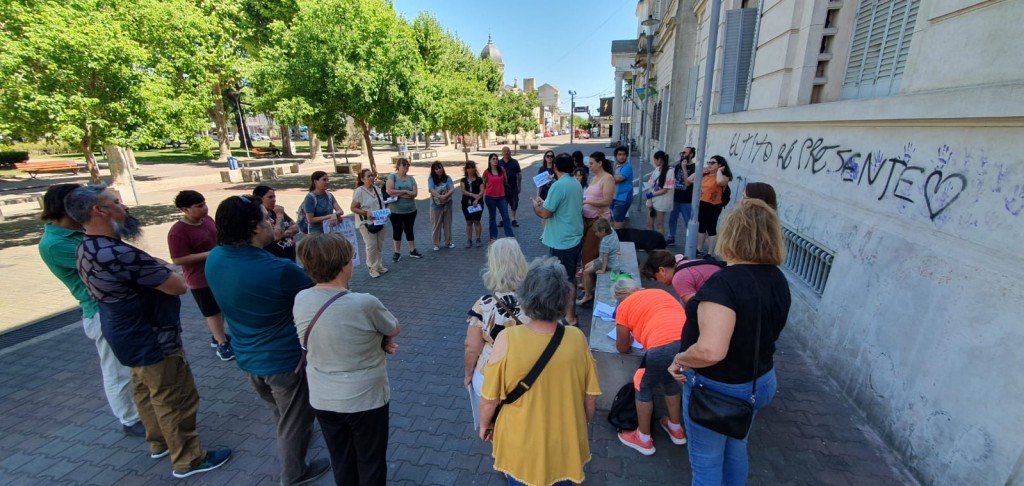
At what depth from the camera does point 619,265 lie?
5211 mm

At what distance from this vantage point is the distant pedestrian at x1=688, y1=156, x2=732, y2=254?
6.36 metres

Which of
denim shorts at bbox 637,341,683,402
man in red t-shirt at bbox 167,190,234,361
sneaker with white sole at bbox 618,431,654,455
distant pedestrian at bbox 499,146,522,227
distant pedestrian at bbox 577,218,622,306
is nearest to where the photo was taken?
denim shorts at bbox 637,341,683,402

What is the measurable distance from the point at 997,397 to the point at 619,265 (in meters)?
3.23

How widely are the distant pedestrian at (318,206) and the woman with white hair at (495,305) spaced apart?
4050 mm

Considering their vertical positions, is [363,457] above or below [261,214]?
below

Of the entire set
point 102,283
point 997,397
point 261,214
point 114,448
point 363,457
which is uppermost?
point 261,214

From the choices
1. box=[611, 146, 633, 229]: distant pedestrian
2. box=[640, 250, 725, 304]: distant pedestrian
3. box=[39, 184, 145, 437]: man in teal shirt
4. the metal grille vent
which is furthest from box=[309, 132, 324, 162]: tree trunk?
box=[640, 250, 725, 304]: distant pedestrian

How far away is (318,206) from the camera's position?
579 centimetres

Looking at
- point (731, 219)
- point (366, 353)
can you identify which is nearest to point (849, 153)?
point (731, 219)

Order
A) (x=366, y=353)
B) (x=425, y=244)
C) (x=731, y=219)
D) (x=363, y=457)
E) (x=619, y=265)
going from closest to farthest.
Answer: (x=731, y=219), (x=366, y=353), (x=363, y=457), (x=619, y=265), (x=425, y=244)

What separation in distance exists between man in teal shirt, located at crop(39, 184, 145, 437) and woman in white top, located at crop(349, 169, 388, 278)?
11.7 ft

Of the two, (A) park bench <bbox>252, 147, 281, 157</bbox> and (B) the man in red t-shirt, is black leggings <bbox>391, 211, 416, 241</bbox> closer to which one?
(B) the man in red t-shirt

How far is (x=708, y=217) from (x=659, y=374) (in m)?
4.56

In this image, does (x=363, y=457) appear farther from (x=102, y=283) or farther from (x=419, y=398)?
(x=102, y=283)
